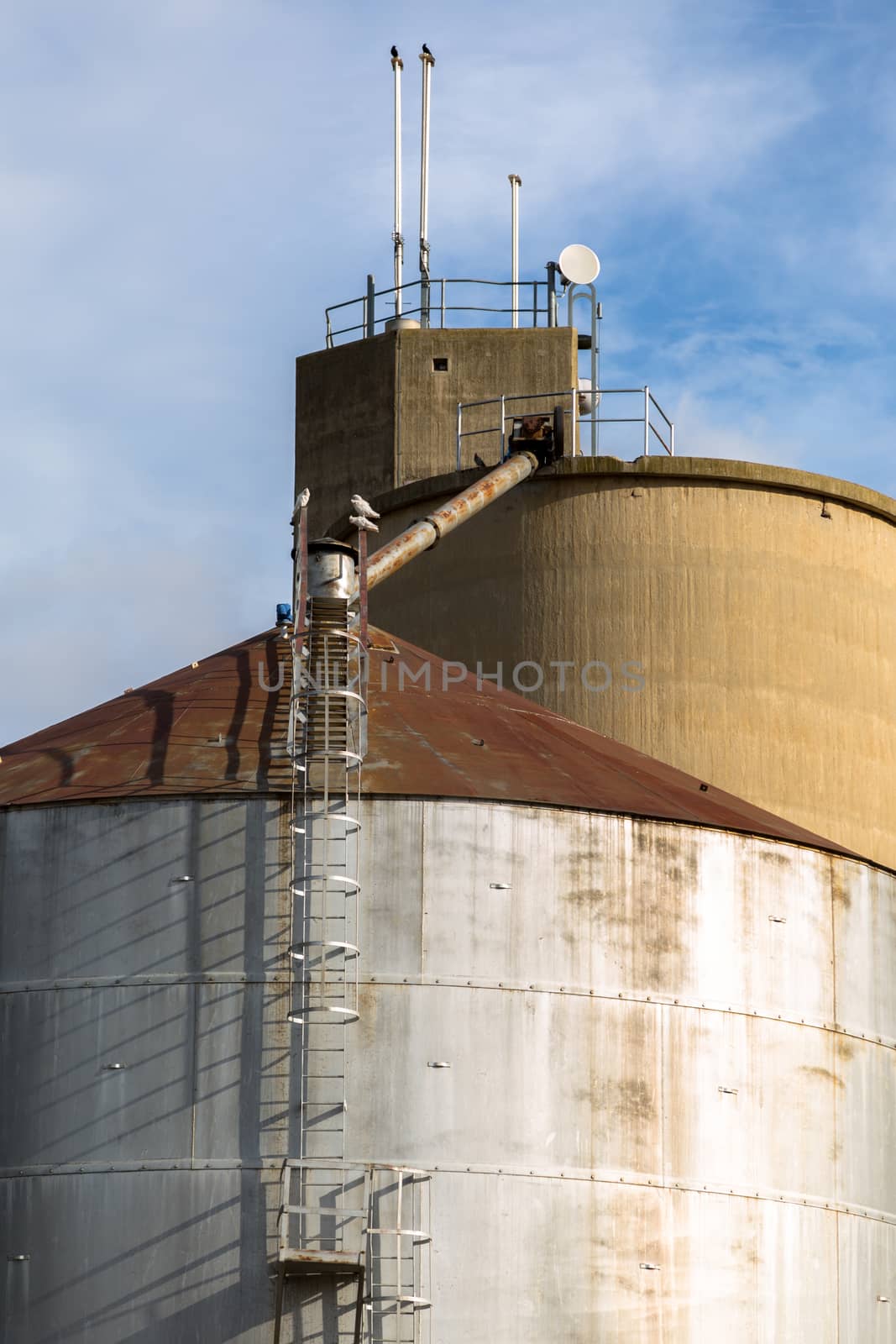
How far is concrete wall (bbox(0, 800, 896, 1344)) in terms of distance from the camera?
20234 mm

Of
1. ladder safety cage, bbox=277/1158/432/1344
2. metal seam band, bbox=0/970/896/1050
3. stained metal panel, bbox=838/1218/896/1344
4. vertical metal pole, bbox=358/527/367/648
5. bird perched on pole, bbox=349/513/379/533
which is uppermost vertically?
bird perched on pole, bbox=349/513/379/533

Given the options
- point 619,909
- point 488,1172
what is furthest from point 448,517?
point 488,1172

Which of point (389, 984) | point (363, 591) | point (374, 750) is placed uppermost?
point (363, 591)

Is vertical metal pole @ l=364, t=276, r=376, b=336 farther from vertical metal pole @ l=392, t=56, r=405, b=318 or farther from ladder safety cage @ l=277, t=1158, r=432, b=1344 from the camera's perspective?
ladder safety cage @ l=277, t=1158, r=432, b=1344

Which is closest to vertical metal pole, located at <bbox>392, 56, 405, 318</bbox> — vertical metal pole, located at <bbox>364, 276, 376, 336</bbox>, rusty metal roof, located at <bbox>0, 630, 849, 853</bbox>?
vertical metal pole, located at <bbox>364, 276, 376, 336</bbox>

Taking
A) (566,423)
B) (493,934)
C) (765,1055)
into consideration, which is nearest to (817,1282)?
(765,1055)

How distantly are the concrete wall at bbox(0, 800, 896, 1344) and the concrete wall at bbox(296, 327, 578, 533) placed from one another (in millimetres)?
21727

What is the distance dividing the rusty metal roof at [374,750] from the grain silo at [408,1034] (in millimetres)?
74

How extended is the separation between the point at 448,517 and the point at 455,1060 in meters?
13.5

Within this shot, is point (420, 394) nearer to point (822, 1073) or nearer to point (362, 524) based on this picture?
point (362, 524)

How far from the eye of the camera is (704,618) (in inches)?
1390

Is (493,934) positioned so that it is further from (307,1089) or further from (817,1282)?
(817,1282)

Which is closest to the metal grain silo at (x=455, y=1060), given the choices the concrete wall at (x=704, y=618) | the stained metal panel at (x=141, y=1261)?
the stained metal panel at (x=141, y=1261)

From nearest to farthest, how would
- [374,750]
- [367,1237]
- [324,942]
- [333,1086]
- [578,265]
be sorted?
[367,1237] → [333,1086] → [324,942] → [374,750] → [578,265]
